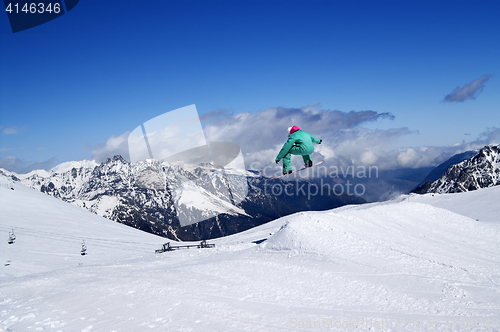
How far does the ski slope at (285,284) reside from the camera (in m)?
10.9

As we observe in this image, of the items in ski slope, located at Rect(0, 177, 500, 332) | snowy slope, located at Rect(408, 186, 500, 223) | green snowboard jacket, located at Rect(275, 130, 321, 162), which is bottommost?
snowy slope, located at Rect(408, 186, 500, 223)

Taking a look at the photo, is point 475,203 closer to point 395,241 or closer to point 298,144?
point 395,241

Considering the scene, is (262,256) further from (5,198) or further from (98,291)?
(5,198)

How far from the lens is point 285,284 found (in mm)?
16000

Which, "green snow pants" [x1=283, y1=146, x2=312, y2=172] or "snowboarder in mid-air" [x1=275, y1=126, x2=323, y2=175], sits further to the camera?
"green snow pants" [x1=283, y1=146, x2=312, y2=172]

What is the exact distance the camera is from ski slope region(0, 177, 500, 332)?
10906mm

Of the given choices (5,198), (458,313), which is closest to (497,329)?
(458,313)

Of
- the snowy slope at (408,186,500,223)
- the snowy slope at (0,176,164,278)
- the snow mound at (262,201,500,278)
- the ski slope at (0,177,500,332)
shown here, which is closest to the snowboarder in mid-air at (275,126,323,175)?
the ski slope at (0,177,500,332)

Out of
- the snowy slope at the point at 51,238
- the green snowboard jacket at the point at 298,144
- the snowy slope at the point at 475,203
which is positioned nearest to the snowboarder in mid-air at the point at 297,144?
the green snowboard jacket at the point at 298,144

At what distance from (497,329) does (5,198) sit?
58215 millimetres

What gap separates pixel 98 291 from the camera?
13.9 m

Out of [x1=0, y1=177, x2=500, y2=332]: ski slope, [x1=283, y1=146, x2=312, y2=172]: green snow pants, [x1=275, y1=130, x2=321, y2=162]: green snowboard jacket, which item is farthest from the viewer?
[x1=283, y1=146, x2=312, y2=172]: green snow pants

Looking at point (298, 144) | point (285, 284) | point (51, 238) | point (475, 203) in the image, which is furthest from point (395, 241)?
point (475, 203)

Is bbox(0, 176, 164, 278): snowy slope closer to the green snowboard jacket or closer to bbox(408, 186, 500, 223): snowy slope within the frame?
the green snowboard jacket
